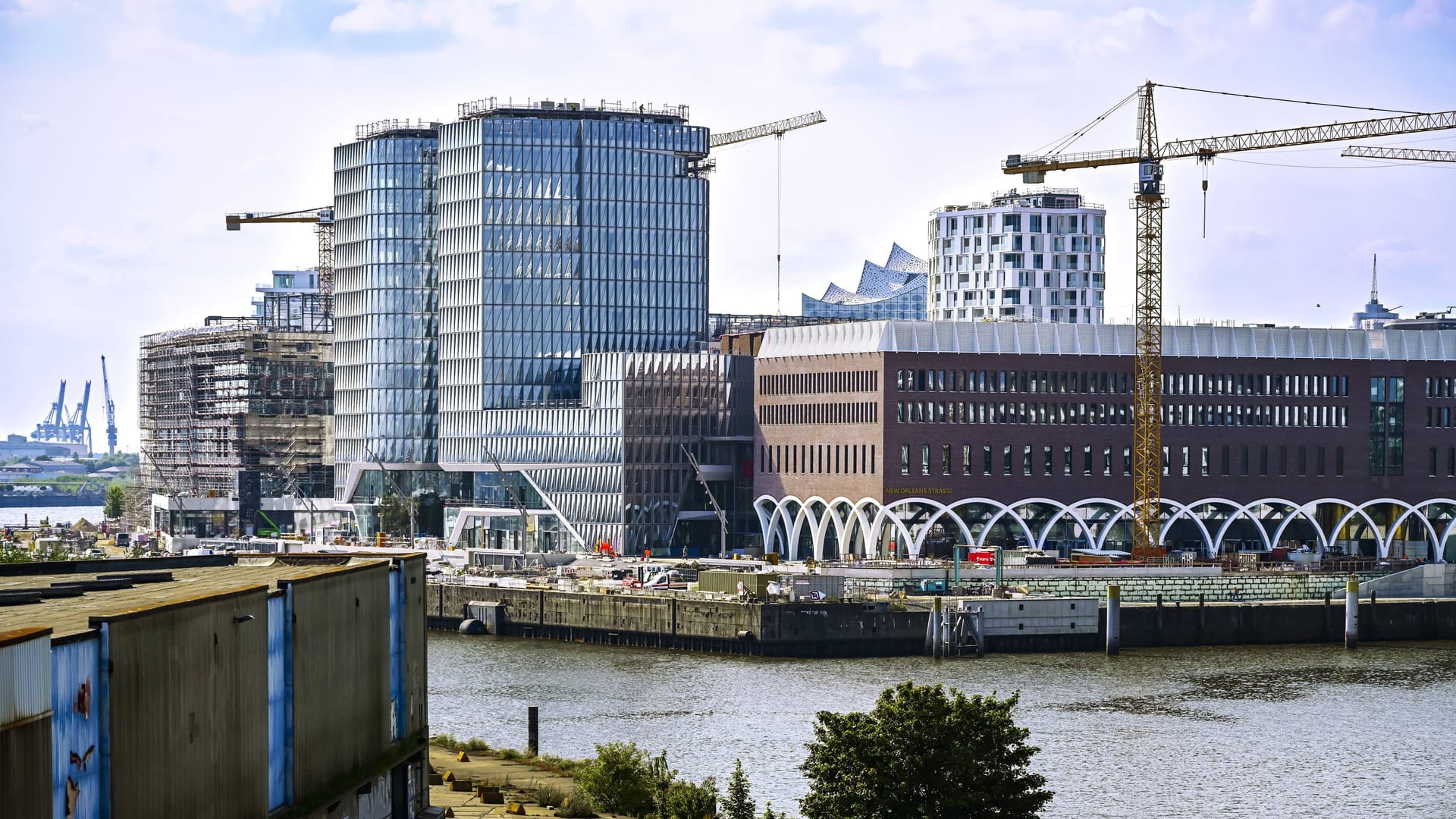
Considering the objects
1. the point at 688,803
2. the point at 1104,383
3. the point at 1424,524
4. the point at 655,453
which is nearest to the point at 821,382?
the point at 655,453

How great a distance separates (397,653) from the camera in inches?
2127

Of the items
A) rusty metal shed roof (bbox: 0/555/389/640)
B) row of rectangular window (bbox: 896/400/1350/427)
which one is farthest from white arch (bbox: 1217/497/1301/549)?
rusty metal shed roof (bbox: 0/555/389/640)

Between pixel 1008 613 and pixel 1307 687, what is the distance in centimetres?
2087

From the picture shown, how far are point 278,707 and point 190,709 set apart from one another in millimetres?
5494

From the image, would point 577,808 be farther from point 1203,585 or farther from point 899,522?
point 899,522

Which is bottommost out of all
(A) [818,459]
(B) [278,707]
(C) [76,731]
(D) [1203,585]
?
(D) [1203,585]

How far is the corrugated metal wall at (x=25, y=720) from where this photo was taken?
2906 cm

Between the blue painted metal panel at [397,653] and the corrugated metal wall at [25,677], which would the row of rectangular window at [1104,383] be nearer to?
the blue painted metal panel at [397,653]

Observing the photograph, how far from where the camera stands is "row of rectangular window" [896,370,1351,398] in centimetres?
15750

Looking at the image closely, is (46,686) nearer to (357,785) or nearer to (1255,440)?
(357,785)

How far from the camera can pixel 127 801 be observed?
34469 mm

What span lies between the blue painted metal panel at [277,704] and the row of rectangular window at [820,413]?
115 meters

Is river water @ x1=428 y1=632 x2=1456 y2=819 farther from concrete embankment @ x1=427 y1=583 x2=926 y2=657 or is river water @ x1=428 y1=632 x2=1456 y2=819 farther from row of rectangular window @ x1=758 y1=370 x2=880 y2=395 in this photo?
row of rectangular window @ x1=758 y1=370 x2=880 y2=395

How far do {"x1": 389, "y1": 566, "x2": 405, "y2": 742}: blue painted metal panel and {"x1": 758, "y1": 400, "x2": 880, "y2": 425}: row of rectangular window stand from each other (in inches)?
4084
